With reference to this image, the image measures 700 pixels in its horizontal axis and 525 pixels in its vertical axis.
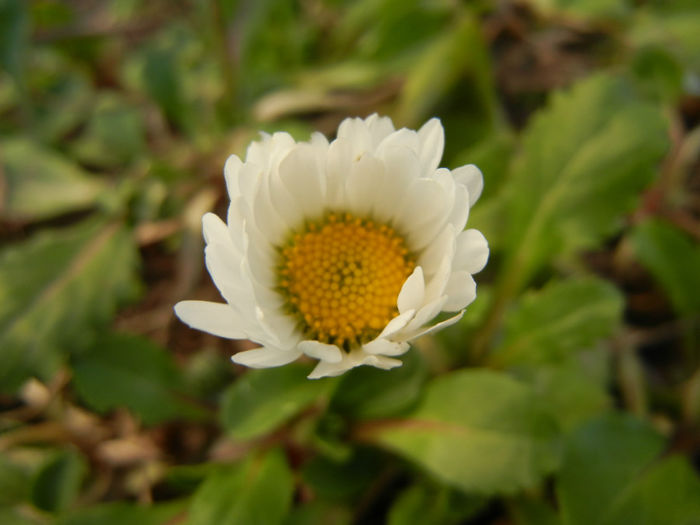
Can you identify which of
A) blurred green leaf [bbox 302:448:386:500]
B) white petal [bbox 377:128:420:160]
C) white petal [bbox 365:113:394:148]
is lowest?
blurred green leaf [bbox 302:448:386:500]

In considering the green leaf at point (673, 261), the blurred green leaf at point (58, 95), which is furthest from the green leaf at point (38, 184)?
the green leaf at point (673, 261)

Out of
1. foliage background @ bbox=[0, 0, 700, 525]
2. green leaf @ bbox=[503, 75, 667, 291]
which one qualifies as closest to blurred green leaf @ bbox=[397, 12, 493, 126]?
foliage background @ bbox=[0, 0, 700, 525]

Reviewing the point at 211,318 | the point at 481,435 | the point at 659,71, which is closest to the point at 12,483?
the point at 211,318

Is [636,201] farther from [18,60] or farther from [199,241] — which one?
[18,60]

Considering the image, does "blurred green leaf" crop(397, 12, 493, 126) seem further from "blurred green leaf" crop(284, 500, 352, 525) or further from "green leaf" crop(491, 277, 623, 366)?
"blurred green leaf" crop(284, 500, 352, 525)

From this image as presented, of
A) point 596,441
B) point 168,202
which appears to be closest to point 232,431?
point 596,441

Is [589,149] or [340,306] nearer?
[340,306]

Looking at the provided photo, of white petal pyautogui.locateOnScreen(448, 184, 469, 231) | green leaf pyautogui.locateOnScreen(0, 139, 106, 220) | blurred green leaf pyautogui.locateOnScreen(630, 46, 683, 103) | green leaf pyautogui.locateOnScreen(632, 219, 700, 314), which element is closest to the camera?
white petal pyautogui.locateOnScreen(448, 184, 469, 231)
